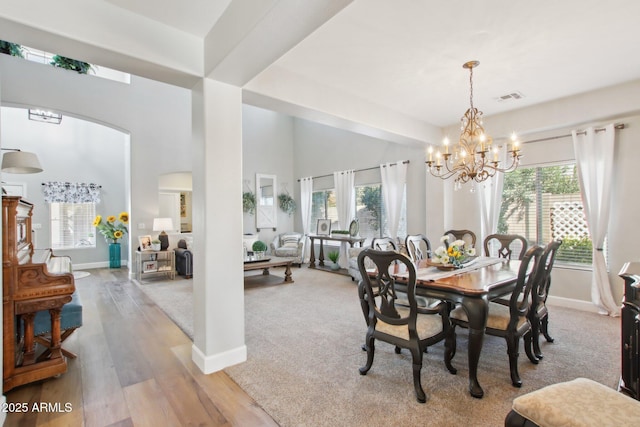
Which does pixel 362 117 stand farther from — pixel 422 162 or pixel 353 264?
pixel 353 264

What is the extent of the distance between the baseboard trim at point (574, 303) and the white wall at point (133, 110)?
7.49 metres

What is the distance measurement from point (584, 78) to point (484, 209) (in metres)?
2.05

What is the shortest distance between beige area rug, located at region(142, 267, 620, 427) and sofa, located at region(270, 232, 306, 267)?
3.53 m

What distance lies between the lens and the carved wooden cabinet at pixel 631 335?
1573 millimetres

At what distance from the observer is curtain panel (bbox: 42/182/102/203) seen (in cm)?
705

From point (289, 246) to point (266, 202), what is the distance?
5.16 feet

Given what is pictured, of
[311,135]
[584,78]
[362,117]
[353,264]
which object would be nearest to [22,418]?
[362,117]

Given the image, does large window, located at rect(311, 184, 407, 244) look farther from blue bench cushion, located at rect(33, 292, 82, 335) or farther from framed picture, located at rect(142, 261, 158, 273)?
blue bench cushion, located at rect(33, 292, 82, 335)

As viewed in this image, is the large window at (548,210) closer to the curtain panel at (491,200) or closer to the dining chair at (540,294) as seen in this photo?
the curtain panel at (491,200)

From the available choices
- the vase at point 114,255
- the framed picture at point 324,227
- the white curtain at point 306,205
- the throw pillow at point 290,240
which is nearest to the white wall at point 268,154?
the white curtain at point 306,205

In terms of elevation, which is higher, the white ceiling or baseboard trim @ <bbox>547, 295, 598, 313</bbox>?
the white ceiling

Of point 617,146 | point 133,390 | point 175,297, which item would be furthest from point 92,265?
point 617,146

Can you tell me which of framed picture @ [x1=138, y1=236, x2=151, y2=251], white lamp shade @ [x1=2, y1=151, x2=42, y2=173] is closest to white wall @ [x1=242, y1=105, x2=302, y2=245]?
framed picture @ [x1=138, y1=236, x2=151, y2=251]

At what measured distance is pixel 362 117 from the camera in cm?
389
